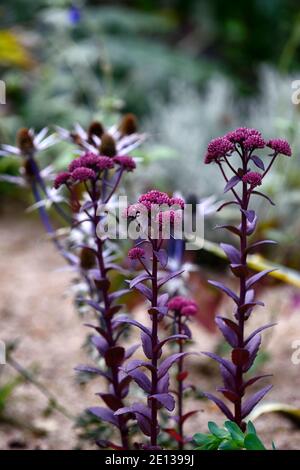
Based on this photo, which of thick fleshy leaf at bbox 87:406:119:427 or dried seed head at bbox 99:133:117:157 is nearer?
thick fleshy leaf at bbox 87:406:119:427

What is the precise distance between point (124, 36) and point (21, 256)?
95.5 inches

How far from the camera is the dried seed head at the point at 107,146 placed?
1.27 meters

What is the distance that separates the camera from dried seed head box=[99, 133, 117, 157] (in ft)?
4.18

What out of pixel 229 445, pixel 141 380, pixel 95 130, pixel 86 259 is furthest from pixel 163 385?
pixel 95 130

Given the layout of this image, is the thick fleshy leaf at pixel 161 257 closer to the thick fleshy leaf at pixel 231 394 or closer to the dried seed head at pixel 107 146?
the thick fleshy leaf at pixel 231 394

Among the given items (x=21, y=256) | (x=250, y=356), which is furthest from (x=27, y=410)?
(x=21, y=256)

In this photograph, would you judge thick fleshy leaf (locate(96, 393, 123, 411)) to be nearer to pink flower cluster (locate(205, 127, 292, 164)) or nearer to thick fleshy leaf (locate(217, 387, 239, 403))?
thick fleshy leaf (locate(217, 387, 239, 403))

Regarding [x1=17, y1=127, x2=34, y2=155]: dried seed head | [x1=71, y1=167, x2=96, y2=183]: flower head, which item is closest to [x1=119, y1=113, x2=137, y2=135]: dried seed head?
[x1=17, y1=127, x2=34, y2=155]: dried seed head

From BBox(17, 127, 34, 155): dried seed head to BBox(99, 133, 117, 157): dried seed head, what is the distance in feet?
0.52

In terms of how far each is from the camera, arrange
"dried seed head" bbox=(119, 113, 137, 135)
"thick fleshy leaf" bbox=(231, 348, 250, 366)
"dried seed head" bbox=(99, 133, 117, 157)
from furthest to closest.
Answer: "dried seed head" bbox=(119, 113, 137, 135) → "dried seed head" bbox=(99, 133, 117, 157) → "thick fleshy leaf" bbox=(231, 348, 250, 366)

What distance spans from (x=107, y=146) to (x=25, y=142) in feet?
0.58

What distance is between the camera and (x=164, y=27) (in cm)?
516

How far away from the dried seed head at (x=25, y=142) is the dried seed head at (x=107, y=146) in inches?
6.3

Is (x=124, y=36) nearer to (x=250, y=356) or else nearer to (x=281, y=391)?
(x=281, y=391)
